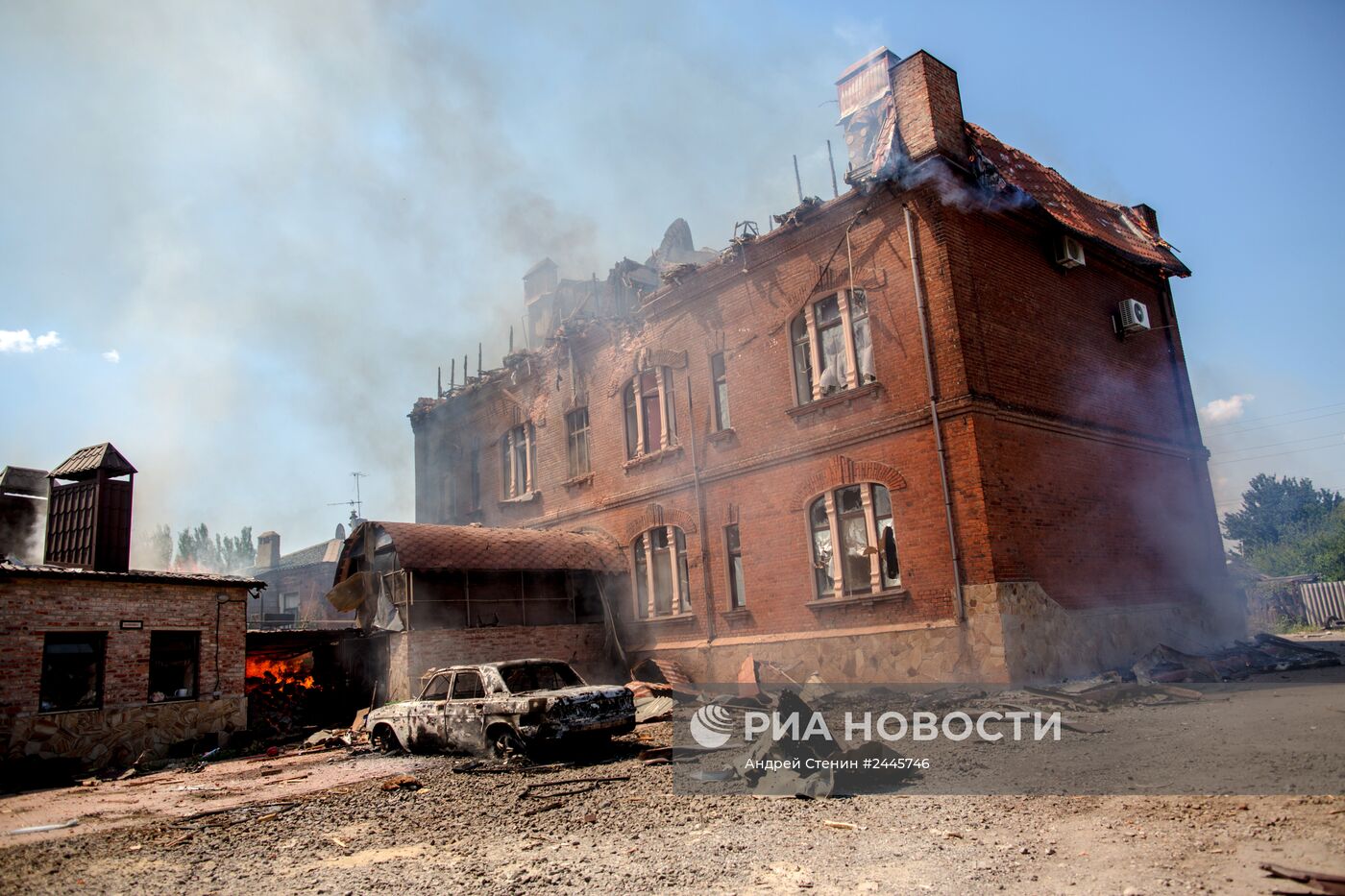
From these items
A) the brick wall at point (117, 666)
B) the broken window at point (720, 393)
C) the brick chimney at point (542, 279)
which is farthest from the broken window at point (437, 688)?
the brick chimney at point (542, 279)

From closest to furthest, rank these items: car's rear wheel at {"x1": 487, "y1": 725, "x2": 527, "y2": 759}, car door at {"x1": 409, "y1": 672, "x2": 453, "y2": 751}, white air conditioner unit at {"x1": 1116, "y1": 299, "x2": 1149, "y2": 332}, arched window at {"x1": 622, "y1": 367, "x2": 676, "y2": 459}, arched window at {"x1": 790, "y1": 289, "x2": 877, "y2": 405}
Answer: car's rear wheel at {"x1": 487, "y1": 725, "x2": 527, "y2": 759}
car door at {"x1": 409, "y1": 672, "x2": 453, "y2": 751}
arched window at {"x1": 790, "y1": 289, "x2": 877, "y2": 405}
white air conditioner unit at {"x1": 1116, "y1": 299, "x2": 1149, "y2": 332}
arched window at {"x1": 622, "y1": 367, "x2": 676, "y2": 459}

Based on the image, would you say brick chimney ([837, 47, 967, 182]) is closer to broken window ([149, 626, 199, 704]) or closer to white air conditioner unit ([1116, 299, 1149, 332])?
white air conditioner unit ([1116, 299, 1149, 332])

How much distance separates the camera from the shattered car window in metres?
11.3

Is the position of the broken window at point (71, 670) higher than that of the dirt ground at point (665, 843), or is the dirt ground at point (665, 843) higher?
the broken window at point (71, 670)

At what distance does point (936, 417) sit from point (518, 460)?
1341cm

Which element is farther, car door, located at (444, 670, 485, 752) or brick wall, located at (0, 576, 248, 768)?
brick wall, located at (0, 576, 248, 768)

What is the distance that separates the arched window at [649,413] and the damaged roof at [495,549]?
2.48m

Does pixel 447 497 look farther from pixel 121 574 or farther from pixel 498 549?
pixel 121 574

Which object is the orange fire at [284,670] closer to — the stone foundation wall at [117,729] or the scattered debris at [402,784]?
the stone foundation wall at [117,729]

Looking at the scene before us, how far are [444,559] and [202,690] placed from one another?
498 cm

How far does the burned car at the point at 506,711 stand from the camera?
10.4m

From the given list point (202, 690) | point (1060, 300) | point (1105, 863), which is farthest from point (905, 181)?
point (202, 690)

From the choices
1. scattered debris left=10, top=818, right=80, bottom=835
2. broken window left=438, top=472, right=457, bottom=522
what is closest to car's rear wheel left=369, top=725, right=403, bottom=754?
scattered debris left=10, top=818, right=80, bottom=835

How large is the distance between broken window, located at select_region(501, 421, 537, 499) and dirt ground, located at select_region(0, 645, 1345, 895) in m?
14.1
